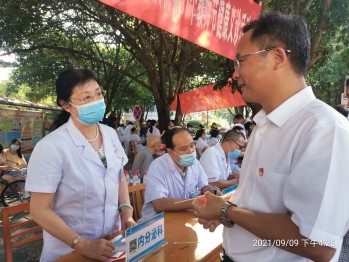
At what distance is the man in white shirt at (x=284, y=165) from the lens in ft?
2.86

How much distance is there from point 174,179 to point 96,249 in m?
1.20

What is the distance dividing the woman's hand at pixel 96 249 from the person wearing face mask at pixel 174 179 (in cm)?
90

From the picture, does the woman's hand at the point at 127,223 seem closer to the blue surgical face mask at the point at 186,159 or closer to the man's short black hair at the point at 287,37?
the blue surgical face mask at the point at 186,159

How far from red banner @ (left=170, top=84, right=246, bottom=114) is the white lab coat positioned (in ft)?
32.4

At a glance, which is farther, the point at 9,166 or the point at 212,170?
Result: the point at 9,166

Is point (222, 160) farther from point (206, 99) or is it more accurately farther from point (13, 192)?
point (206, 99)

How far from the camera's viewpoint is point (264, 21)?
3.67 ft

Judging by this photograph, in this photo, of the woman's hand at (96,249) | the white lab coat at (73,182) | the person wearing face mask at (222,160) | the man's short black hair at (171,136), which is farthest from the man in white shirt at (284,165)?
the person wearing face mask at (222,160)

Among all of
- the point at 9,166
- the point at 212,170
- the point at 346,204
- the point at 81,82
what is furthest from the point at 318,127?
the point at 9,166

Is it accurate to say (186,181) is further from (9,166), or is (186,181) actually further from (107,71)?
(107,71)

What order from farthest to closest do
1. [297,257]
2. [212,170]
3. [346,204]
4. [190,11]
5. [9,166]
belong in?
[9,166] < [212,170] < [190,11] < [297,257] < [346,204]

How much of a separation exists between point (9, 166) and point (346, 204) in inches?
251

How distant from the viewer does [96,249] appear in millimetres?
1462

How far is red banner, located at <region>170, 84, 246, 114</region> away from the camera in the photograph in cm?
1153
